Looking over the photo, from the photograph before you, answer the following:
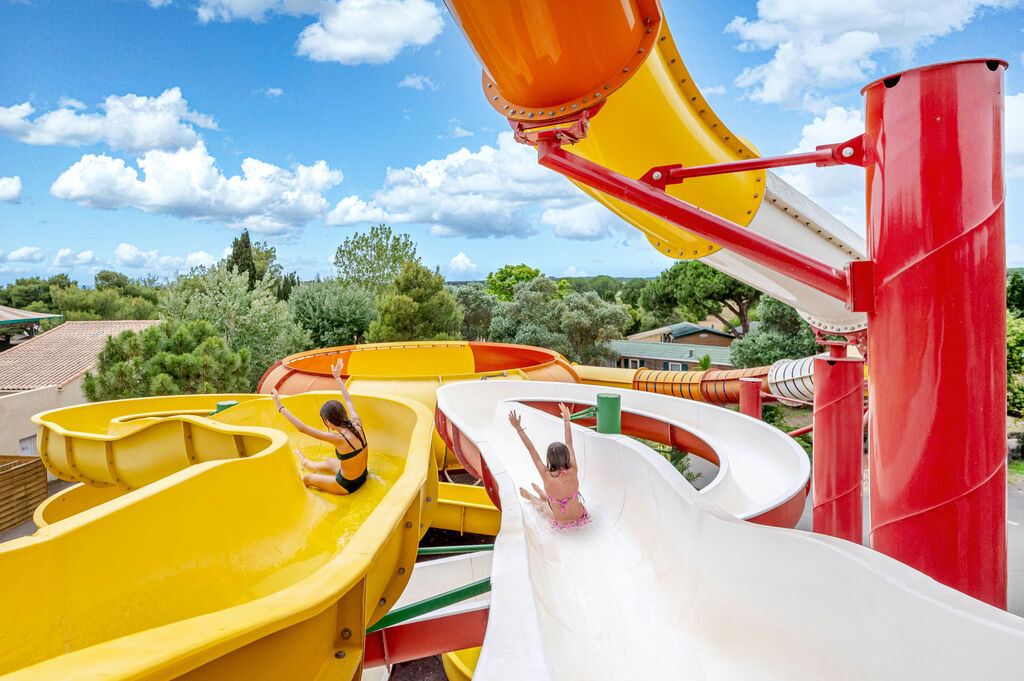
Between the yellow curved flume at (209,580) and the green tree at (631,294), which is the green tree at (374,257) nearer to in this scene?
the green tree at (631,294)

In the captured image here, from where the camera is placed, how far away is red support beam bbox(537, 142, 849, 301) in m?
2.25

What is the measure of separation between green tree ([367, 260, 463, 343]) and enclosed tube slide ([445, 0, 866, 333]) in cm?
1617

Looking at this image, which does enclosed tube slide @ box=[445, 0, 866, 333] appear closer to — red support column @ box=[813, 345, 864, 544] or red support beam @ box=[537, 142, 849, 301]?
red support beam @ box=[537, 142, 849, 301]

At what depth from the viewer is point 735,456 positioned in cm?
440

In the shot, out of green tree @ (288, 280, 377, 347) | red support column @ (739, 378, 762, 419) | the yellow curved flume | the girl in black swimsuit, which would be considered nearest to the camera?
the yellow curved flume

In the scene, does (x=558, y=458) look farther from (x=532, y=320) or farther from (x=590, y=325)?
(x=532, y=320)

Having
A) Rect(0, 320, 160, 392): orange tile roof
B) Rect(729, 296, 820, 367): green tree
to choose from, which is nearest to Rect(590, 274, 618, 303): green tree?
Rect(729, 296, 820, 367): green tree

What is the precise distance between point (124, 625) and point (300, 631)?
78 centimetres

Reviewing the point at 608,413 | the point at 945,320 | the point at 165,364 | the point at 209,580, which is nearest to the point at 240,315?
the point at 165,364

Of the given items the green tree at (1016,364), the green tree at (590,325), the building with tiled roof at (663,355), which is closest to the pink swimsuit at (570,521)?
the green tree at (1016,364)

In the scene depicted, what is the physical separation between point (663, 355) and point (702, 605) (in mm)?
23165

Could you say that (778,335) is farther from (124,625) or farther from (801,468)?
(124,625)

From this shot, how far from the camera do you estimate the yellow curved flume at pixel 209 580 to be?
1.12 metres

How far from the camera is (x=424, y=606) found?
6.97 feet
